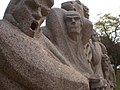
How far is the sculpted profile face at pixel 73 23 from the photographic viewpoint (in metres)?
3.97

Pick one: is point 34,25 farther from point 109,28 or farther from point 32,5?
point 109,28

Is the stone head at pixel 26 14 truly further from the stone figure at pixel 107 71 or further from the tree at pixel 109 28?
the tree at pixel 109 28

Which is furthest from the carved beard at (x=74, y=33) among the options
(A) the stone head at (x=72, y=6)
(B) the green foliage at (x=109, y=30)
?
(B) the green foliage at (x=109, y=30)

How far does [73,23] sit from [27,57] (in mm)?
1284

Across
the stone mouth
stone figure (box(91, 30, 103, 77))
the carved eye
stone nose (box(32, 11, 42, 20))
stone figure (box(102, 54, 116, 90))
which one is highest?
the carved eye

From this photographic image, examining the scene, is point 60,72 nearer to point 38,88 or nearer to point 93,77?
point 38,88

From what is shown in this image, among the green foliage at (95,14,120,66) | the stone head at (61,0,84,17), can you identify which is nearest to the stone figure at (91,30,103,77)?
the stone head at (61,0,84,17)

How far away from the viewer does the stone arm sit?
8.91 feet

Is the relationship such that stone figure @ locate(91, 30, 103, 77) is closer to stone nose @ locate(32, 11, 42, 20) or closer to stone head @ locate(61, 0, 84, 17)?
stone head @ locate(61, 0, 84, 17)

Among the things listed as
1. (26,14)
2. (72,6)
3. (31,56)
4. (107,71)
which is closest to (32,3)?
(26,14)

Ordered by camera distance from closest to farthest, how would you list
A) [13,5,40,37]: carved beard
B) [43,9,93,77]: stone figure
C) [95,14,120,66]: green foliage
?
[13,5,40,37]: carved beard < [43,9,93,77]: stone figure < [95,14,120,66]: green foliage

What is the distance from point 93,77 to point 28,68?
4.16ft

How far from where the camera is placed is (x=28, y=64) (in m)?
2.76

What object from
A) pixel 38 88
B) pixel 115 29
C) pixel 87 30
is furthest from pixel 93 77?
pixel 115 29
